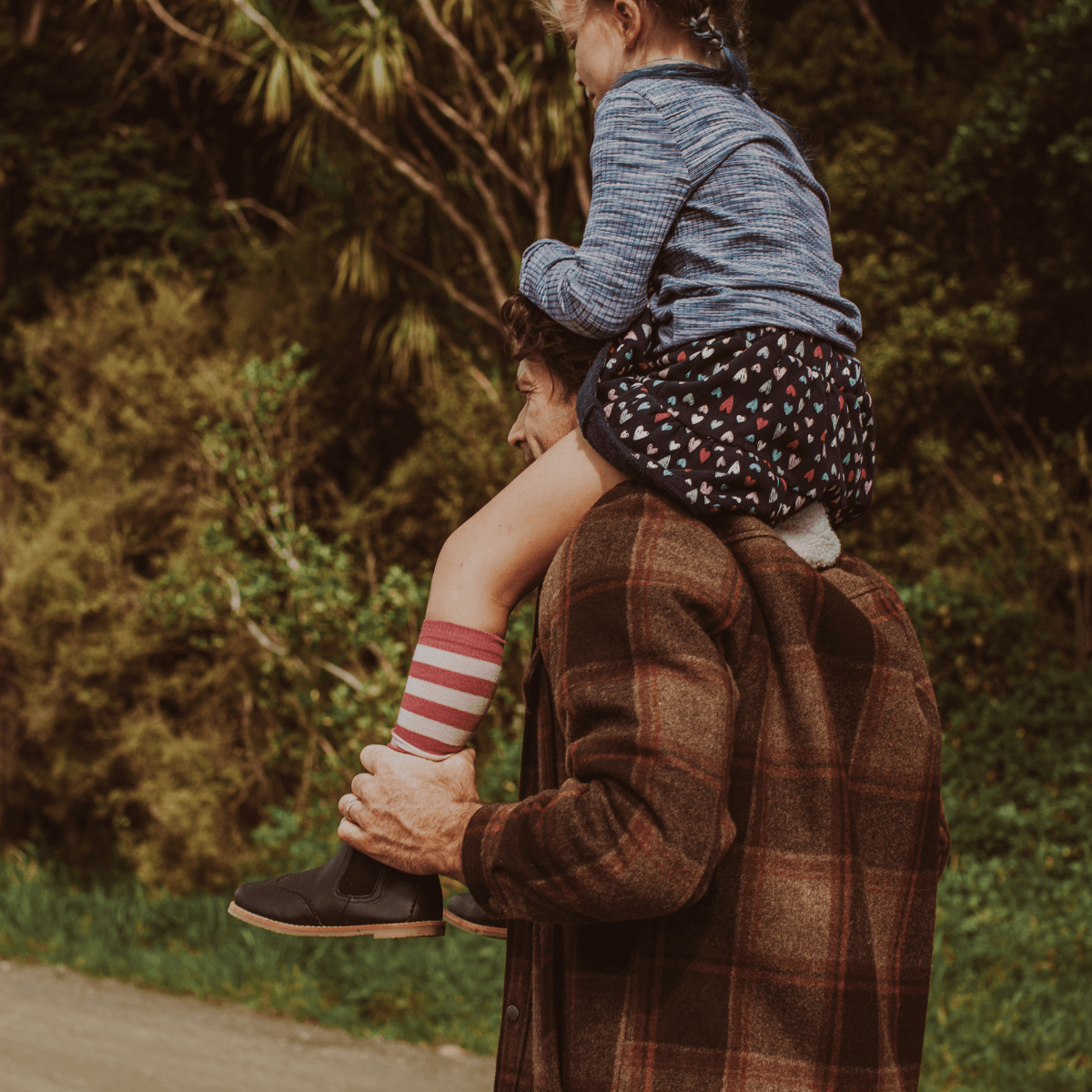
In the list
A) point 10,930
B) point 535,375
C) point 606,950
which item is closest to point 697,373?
point 535,375

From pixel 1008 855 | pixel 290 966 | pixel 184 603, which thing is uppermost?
pixel 184 603

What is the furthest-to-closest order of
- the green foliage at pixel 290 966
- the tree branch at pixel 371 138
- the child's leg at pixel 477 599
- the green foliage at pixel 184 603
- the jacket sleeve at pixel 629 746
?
1. the tree branch at pixel 371 138
2. the green foliage at pixel 184 603
3. the green foliage at pixel 290 966
4. the child's leg at pixel 477 599
5. the jacket sleeve at pixel 629 746

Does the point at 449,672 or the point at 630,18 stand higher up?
the point at 630,18

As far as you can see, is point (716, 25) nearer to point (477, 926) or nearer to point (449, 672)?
point (449, 672)

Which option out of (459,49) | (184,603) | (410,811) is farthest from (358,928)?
(459,49)

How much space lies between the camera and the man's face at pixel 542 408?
5.04 ft

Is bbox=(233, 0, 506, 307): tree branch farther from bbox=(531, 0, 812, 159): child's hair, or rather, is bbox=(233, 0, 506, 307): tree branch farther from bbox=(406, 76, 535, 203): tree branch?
bbox=(531, 0, 812, 159): child's hair

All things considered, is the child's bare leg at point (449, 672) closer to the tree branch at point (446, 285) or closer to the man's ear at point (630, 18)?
the man's ear at point (630, 18)

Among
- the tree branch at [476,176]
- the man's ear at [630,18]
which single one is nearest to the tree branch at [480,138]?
the tree branch at [476,176]

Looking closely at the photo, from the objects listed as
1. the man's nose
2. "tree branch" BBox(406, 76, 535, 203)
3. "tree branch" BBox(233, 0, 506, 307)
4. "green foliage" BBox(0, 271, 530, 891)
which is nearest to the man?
the man's nose

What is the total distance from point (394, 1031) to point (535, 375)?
369cm

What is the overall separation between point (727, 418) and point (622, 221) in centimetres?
29

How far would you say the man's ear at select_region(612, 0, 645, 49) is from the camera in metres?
1.48

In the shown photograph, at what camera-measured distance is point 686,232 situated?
1425 mm
